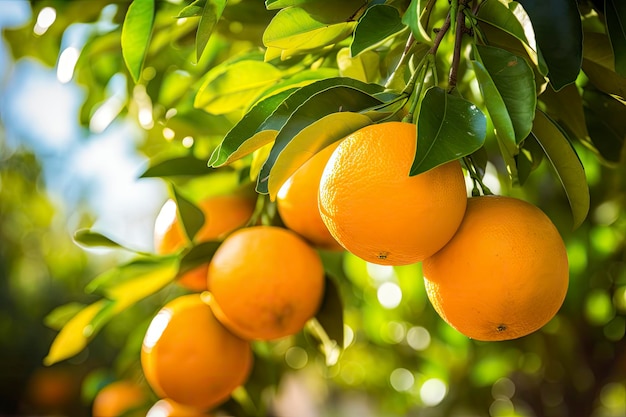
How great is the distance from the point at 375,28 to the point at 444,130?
0.11 metres

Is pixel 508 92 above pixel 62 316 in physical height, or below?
above

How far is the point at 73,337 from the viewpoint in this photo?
899 mm

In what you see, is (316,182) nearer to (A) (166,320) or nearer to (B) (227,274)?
(B) (227,274)

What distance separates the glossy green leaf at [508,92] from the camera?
1.58 feet

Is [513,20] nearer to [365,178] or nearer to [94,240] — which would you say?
[365,178]

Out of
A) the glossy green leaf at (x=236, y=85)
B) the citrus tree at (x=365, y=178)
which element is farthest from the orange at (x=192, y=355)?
the glossy green leaf at (x=236, y=85)

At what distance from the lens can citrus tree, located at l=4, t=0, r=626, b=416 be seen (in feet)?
1.62

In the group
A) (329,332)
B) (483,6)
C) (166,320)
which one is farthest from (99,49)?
(483,6)

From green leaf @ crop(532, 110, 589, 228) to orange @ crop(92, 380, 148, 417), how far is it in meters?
0.79

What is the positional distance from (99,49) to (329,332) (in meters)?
0.54

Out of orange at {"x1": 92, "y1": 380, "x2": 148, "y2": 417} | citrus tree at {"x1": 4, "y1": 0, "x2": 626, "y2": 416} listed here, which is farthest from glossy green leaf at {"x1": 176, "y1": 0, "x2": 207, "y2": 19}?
orange at {"x1": 92, "y1": 380, "x2": 148, "y2": 417}

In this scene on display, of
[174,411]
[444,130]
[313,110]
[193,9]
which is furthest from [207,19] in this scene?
[174,411]

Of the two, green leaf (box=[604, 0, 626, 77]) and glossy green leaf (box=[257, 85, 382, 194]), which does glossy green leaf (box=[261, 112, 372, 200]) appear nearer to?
glossy green leaf (box=[257, 85, 382, 194])

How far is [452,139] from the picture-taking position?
0.46m
